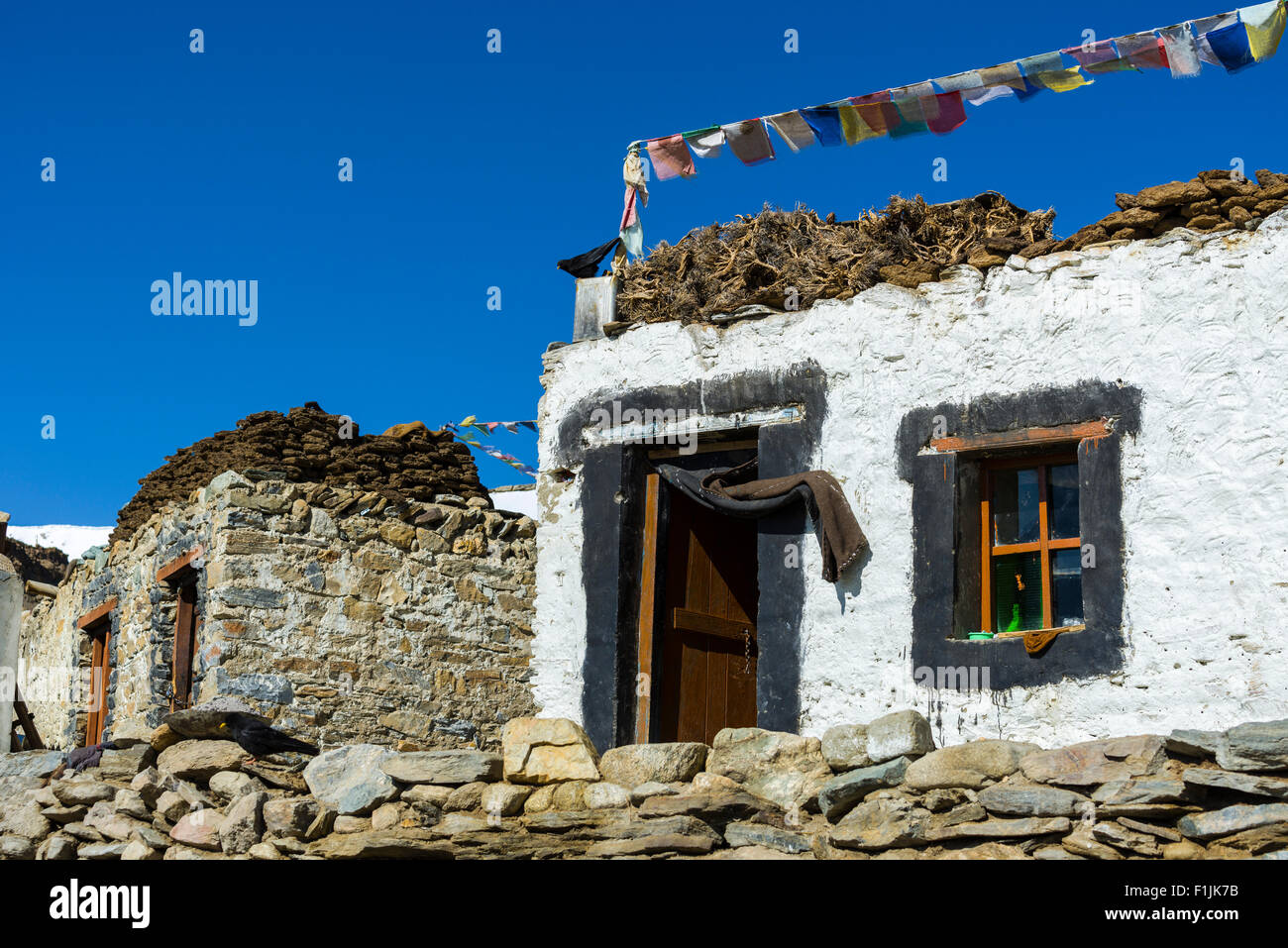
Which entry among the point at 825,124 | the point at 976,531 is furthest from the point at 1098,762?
the point at 825,124

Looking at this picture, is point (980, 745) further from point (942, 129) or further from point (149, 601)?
point (149, 601)

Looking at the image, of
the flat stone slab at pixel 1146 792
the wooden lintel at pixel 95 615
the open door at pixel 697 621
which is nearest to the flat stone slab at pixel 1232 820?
the flat stone slab at pixel 1146 792

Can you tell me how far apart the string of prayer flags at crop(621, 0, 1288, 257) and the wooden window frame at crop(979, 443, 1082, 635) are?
114 inches

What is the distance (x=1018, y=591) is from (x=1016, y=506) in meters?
0.58

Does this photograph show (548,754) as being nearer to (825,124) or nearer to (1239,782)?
(1239,782)

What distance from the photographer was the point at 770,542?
385 inches

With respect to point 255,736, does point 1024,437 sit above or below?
above

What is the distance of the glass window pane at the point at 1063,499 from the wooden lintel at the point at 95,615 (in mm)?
8224

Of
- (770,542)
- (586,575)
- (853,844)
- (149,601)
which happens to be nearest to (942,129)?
(770,542)

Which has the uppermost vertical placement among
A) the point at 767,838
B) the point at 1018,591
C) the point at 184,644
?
the point at 1018,591

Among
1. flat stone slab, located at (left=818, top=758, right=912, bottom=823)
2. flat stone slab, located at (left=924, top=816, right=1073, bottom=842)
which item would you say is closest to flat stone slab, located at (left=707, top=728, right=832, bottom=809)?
flat stone slab, located at (left=818, top=758, right=912, bottom=823)

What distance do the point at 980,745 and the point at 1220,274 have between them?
11.1ft

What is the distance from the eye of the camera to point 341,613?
33.6ft

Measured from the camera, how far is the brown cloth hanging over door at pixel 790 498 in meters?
9.30
